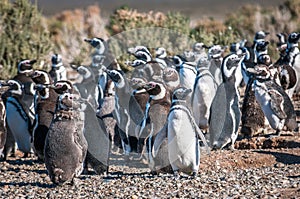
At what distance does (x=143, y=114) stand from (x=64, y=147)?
2.36 metres

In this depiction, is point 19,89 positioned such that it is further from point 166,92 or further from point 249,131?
point 249,131

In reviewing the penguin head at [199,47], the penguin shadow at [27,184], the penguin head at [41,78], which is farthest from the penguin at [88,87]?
the penguin shadow at [27,184]

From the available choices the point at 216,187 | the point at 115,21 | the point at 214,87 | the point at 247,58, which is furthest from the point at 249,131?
the point at 115,21

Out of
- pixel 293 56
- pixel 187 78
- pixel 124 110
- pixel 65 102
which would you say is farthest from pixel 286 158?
pixel 293 56

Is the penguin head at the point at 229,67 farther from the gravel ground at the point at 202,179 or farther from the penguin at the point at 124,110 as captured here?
the penguin at the point at 124,110

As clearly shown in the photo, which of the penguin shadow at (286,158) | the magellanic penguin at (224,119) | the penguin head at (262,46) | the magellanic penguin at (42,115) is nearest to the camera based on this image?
the penguin shadow at (286,158)

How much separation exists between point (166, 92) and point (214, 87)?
3.00 meters

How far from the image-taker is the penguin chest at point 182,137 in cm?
890

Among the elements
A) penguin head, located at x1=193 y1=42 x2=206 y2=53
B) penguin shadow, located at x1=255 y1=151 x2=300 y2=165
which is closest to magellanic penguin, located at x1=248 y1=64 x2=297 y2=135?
penguin shadow, located at x1=255 y1=151 x2=300 y2=165

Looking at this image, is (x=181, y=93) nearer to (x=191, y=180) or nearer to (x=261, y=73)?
(x=191, y=180)

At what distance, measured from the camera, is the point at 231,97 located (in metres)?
11.1

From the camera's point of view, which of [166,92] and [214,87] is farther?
[214,87]

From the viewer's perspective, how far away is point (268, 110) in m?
11.2

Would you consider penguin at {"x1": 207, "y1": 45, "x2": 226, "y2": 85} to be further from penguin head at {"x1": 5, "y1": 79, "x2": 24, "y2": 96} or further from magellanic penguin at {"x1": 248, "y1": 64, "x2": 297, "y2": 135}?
penguin head at {"x1": 5, "y1": 79, "x2": 24, "y2": 96}
